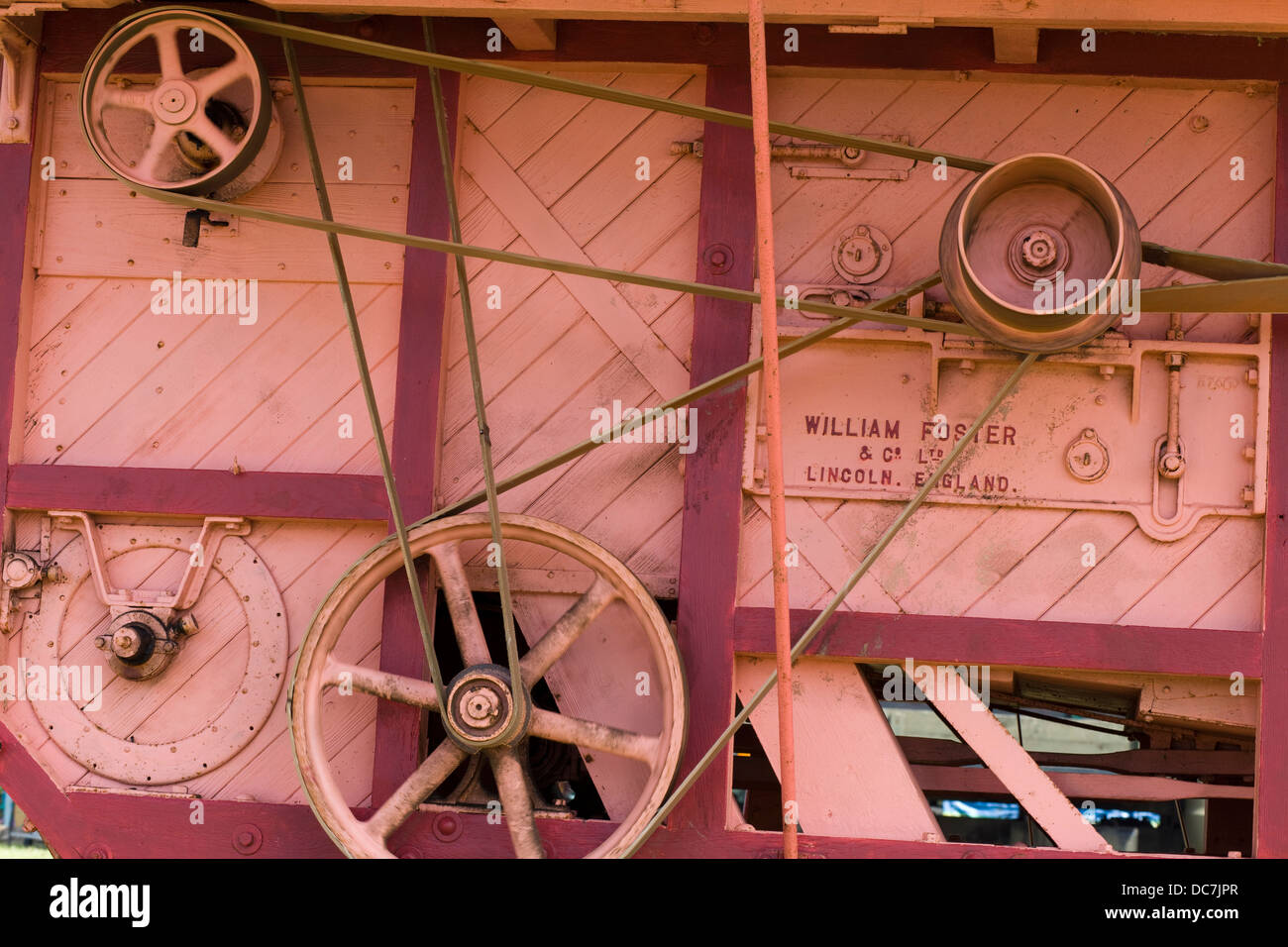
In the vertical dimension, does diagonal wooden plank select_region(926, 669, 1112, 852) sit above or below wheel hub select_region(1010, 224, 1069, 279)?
below

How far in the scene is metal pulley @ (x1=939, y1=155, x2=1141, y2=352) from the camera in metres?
4.53

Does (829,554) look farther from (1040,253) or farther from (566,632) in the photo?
(1040,253)

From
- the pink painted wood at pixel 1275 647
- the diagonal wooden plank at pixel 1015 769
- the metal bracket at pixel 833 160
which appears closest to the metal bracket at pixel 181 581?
the metal bracket at pixel 833 160

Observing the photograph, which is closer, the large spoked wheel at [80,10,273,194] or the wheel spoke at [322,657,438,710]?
the wheel spoke at [322,657,438,710]

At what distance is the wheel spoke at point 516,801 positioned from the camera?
4.72 meters

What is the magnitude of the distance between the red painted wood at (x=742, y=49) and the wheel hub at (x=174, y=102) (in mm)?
433

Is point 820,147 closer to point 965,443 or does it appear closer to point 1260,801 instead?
point 965,443

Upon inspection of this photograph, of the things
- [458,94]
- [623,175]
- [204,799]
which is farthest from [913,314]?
[204,799]

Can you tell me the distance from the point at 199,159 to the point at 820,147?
241 centimetres

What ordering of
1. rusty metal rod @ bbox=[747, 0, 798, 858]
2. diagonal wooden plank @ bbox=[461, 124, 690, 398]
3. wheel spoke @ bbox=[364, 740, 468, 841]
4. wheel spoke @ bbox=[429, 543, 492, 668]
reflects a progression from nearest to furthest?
1. rusty metal rod @ bbox=[747, 0, 798, 858]
2. wheel spoke @ bbox=[364, 740, 468, 841]
3. wheel spoke @ bbox=[429, 543, 492, 668]
4. diagonal wooden plank @ bbox=[461, 124, 690, 398]
